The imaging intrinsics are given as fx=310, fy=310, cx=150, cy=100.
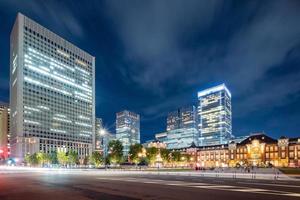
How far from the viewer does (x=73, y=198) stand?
22.2 meters

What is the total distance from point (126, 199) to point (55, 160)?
17791cm

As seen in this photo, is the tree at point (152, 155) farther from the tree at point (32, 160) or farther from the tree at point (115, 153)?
the tree at point (32, 160)

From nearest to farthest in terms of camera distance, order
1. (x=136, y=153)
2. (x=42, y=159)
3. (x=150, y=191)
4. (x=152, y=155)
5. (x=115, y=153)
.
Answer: (x=150, y=191)
(x=115, y=153)
(x=152, y=155)
(x=136, y=153)
(x=42, y=159)

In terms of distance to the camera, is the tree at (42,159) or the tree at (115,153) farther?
the tree at (42,159)

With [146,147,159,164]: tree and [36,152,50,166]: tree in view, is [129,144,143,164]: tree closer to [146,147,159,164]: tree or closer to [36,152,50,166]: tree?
[146,147,159,164]: tree

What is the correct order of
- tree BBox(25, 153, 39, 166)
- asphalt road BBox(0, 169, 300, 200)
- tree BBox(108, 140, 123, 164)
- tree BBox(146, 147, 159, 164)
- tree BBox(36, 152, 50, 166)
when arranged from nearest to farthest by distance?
asphalt road BBox(0, 169, 300, 200)
tree BBox(108, 140, 123, 164)
tree BBox(146, 147, 159, 164)
tree BBox(36, 152, 50, 166)
tree BBox(25, 153, 39, 166)

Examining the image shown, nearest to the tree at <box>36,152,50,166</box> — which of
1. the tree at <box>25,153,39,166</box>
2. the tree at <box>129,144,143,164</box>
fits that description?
the tree at <box>25,153,39,166</box>

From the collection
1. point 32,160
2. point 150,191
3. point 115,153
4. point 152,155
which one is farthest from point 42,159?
point 150,191

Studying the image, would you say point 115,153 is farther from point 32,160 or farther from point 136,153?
point 32,160

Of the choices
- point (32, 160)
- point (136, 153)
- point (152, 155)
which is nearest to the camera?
point (152, 155)

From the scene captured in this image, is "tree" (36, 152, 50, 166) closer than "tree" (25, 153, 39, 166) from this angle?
Yes

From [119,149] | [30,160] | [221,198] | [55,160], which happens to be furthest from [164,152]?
[221,198]

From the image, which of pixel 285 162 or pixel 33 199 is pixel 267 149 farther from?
pixel 33 199

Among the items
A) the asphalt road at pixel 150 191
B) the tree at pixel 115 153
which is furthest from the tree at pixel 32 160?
the asphalt road at pixel 150 191
